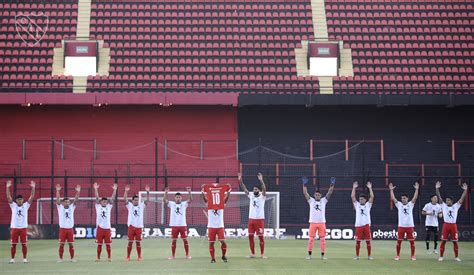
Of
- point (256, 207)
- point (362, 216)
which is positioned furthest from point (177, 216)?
point (362, 216)

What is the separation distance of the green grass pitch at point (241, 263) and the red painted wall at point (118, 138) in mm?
9274

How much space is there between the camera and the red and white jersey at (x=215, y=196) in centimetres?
2834

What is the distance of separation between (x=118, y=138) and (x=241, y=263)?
20274mm

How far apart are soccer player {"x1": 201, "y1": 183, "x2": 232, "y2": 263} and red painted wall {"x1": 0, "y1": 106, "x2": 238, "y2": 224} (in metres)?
16.2

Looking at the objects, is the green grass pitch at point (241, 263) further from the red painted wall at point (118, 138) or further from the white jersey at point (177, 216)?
the red painted wall at point (118, 138)

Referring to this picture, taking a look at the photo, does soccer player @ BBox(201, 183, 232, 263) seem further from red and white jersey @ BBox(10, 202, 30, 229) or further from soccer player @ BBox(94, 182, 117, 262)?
Answer: red and white jersey @ BBox(10, 202, 30, 229)

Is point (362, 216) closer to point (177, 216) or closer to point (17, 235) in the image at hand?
point (177, 216)

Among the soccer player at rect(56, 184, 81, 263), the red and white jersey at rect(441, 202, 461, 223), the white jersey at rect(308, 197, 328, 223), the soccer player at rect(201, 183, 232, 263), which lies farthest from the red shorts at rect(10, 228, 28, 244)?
the red and white jersey at rect(441, 202, 461, 223)

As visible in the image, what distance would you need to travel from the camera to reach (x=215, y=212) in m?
28.1

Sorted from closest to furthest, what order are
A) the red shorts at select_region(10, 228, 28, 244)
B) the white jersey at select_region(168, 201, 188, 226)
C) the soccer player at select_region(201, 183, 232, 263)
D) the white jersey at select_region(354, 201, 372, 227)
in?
the soccer player at select_region(201, 183, 232, 263) < the red shorts at select_region(10, 228, 28, 244) < the white jersey at select_region(168, 201, 188, 226) < the white jersey at select_region(354, 201, 372, 227)

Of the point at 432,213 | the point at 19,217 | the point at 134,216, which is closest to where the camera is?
the point at 19,217

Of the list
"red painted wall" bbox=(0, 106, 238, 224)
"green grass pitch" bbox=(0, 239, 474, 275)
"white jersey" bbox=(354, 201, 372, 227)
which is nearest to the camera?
"green grass pitch" bbox=(0, 239, 474, 275)

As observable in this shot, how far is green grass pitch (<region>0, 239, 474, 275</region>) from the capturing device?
25.0 m

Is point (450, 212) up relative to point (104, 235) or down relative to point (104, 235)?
up
